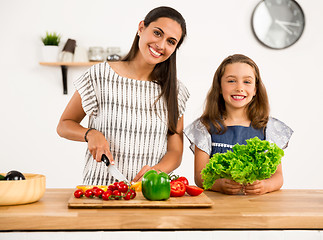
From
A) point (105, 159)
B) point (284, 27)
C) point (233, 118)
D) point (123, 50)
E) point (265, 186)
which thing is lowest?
point (265, 186)

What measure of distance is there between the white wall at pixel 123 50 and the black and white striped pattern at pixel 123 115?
1886mm

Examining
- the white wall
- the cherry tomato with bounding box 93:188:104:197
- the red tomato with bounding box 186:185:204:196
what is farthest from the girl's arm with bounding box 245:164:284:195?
the white wall

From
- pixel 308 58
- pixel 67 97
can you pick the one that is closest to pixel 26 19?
pixel 67 97

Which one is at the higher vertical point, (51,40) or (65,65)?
(51,40)

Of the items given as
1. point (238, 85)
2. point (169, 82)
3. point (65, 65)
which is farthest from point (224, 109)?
point (65, 65)

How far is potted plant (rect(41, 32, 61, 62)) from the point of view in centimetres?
365

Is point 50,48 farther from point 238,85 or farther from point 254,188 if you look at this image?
point 254,188

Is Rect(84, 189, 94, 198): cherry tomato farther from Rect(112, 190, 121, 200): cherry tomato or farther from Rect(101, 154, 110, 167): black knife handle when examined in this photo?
Rect(101, 154, 110, 167): black knife handle

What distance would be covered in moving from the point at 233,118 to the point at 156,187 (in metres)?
0.73

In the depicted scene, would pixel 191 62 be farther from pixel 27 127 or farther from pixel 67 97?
pixel 27 127

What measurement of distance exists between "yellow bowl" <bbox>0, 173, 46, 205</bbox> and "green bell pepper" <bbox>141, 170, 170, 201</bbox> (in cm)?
36

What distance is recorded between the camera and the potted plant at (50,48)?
3648 mm

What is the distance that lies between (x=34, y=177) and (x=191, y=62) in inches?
101

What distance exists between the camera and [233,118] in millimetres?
1967
